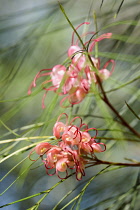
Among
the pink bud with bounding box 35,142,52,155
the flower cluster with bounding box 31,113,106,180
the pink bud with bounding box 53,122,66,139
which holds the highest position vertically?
the pink bud with bounding box 53,122,66,139

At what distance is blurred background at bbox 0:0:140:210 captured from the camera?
41cm

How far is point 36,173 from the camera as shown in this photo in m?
0.45

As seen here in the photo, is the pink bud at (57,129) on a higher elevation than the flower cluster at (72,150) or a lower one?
higher

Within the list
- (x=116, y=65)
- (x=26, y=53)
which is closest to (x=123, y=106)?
(x=116, y=65)

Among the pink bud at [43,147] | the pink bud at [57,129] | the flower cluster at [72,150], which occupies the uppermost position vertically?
the pink bud at [57,129]

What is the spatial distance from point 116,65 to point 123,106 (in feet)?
0.20

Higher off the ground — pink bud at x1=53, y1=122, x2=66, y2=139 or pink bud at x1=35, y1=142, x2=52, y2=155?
pink bud at x1=53, y1=122, x2=66, y2=139

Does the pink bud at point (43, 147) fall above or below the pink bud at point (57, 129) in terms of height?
below

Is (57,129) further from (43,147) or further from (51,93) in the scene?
(51,93)

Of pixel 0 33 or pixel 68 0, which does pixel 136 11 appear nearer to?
pixel 68 0

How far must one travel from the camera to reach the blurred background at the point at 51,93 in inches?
16.3

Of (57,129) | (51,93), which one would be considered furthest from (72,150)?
(51,93)

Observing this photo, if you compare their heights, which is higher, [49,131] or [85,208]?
[49,131]

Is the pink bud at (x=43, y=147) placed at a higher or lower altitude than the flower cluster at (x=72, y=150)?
higher
